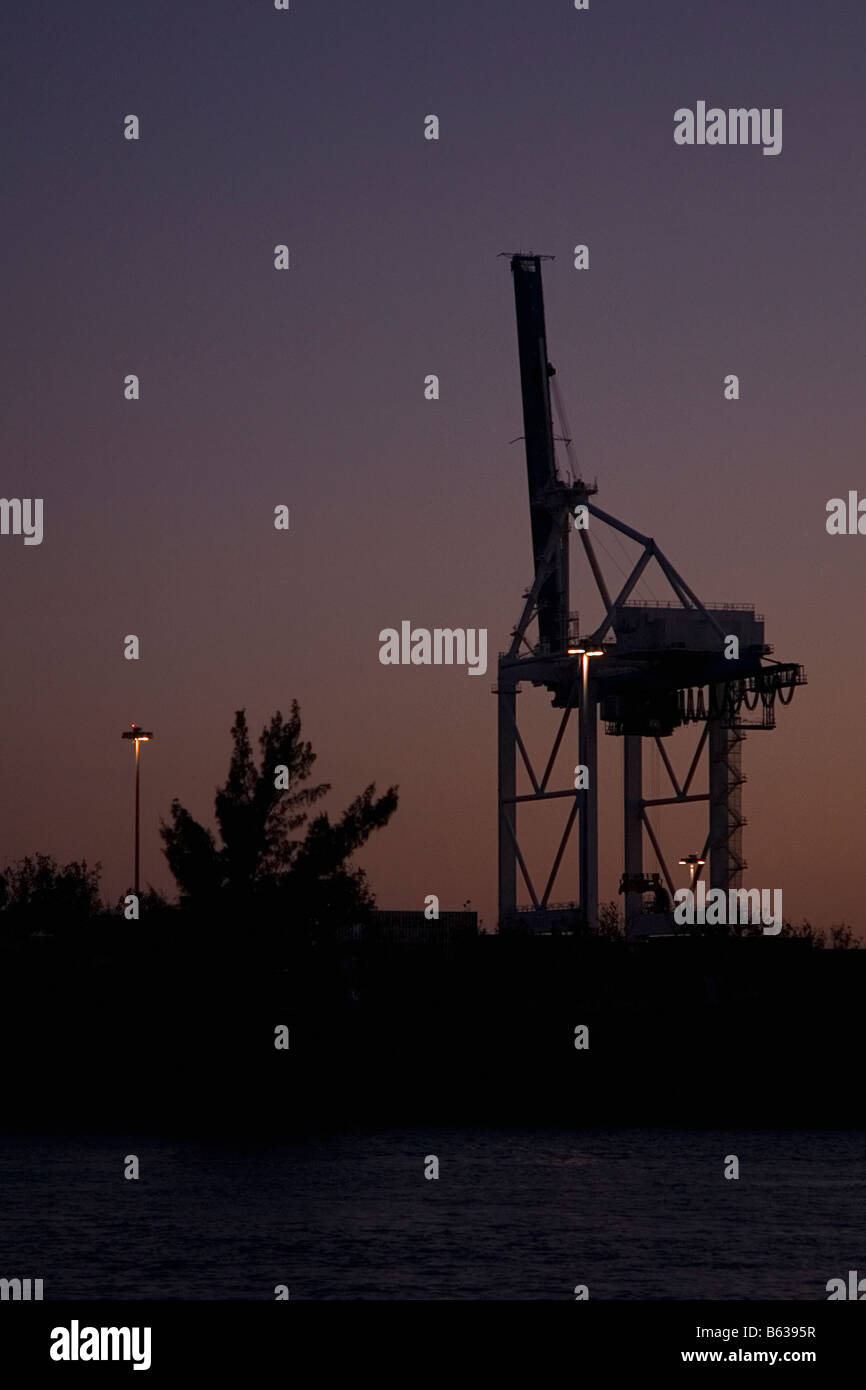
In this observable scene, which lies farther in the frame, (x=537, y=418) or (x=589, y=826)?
(x=537, y=418)

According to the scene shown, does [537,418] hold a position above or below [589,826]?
above

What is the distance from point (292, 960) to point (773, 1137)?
2121 cm

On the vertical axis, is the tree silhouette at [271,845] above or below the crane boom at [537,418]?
below

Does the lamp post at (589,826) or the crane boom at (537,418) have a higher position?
the crane boom at (537,418)

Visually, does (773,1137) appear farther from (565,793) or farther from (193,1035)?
(565,793)

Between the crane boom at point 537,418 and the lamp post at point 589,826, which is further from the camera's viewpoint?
the crane boom at point 537,418

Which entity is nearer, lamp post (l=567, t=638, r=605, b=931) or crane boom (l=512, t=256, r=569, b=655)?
lamp post (l=567, t=638, r=605, b=931)

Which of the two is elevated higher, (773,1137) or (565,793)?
(565,793)

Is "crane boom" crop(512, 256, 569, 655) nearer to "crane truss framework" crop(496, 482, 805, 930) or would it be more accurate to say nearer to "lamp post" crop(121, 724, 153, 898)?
"crane truss framework" crop(496, 482, 805, 930)

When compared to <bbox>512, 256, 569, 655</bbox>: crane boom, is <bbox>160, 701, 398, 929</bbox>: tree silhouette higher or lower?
lower

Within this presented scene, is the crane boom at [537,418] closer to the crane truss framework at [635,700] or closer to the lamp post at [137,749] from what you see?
the crane truss framework at [635,700]
